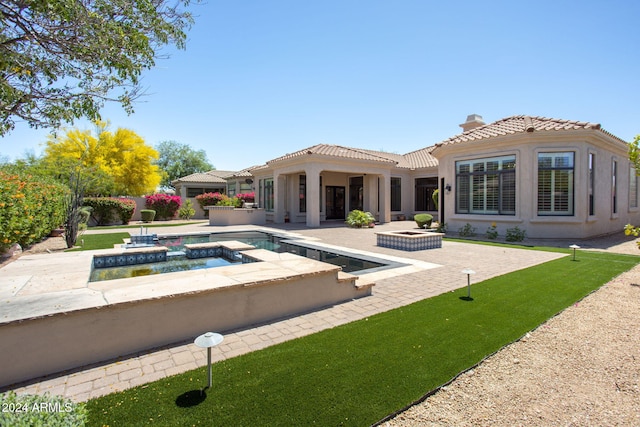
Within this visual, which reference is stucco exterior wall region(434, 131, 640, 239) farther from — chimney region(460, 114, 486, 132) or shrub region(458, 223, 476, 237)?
chimney region(460, 114, 486, 132)

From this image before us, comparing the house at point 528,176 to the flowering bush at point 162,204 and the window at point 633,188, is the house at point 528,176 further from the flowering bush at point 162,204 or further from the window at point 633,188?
the flowering bush at point 162,204

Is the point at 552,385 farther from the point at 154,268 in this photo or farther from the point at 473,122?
the point at 473,122

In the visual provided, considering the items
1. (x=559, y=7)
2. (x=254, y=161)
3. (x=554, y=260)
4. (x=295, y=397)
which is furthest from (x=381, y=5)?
(x=254, y=161)

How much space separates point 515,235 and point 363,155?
36.0 ft

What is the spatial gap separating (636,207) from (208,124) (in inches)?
1198

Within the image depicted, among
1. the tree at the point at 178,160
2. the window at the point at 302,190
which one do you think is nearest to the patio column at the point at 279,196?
the window at the point at 302,190

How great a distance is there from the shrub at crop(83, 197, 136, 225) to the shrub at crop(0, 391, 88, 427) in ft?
81.0

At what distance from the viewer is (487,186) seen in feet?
48.9

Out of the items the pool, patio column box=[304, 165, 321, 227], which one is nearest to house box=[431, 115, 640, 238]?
patio column box=[304, 165, 321, 227]

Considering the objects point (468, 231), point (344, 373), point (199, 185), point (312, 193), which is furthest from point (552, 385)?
point (199, 185)

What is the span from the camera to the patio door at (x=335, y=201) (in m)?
24.8

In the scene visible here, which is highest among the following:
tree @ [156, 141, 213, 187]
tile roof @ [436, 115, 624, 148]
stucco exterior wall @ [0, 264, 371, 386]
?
tree @ [156, 141, 213, 187]

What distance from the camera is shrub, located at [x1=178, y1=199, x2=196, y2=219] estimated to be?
Result: 29.4 metres

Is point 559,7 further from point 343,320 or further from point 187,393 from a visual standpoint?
point 187,393
